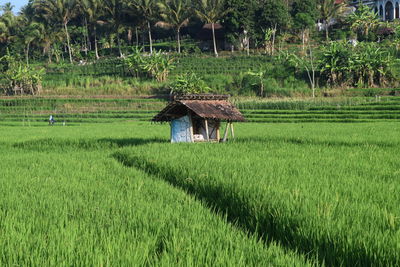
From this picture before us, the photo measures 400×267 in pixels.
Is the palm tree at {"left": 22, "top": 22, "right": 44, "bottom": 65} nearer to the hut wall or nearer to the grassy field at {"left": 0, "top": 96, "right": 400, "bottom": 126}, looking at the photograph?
the grassy field at {"left": 0, "top": 96, "right": 400, "bottom": 126}

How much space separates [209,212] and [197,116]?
999cm

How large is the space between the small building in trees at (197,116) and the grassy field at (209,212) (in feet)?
15.4

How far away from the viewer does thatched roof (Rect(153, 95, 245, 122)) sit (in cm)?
1410

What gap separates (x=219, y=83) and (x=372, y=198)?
36654 millimetres

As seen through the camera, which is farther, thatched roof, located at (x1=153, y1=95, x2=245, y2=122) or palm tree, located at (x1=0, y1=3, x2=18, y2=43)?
palm tree, located at (x1=0, y1=3, x2=18, y2=43)

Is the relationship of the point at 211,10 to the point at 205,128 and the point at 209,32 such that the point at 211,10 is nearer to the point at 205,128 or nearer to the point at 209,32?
the point at 209,32

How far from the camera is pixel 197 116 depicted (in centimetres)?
1498

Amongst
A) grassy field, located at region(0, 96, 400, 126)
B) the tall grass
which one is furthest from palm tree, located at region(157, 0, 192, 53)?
the tall grass


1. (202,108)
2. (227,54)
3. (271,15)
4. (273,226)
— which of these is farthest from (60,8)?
(273,226)

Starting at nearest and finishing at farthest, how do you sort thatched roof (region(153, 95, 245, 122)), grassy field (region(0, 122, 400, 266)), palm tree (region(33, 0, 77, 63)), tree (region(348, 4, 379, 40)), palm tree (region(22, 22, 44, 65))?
grassy field (region(0, 122, 400, 266))
thatched roof (region(153, 95, 245, 122))
tree (region(348, 4, 379, 40))
palm tree (region(22, 22, 44, 65))
palm tree (region(33, 0, 77, 63))

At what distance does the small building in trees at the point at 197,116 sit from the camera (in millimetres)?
14273

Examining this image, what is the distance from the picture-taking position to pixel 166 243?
3959mm

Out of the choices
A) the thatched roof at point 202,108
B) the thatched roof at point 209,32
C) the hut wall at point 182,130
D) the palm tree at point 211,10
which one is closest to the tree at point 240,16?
the palm tree at point 211,10

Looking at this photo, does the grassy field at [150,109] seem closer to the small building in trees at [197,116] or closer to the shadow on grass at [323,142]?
the shadow on grass at [323,142]
